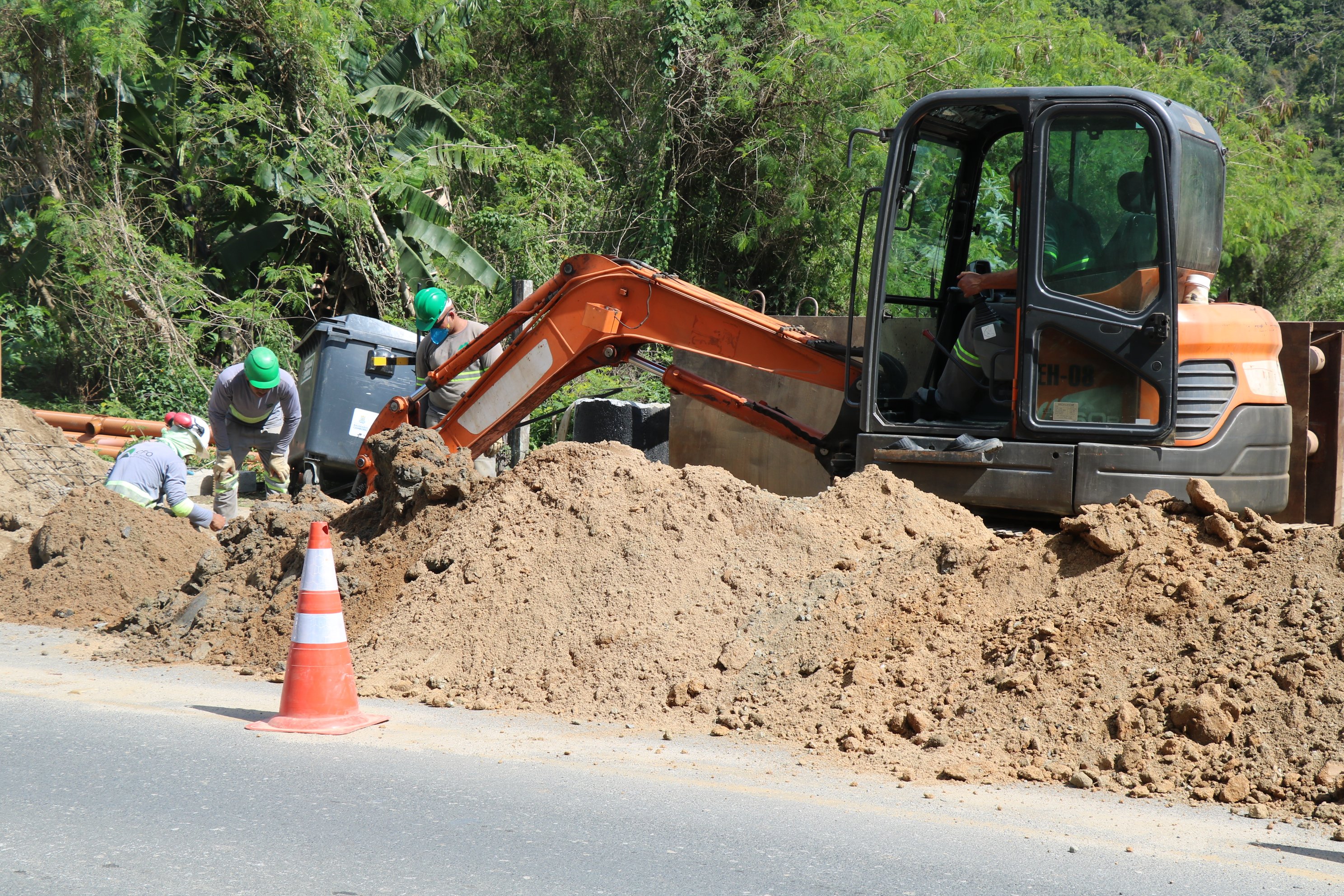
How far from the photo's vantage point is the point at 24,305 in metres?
19.1

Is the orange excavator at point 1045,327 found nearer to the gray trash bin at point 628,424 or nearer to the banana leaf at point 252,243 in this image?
the gray trash bin at point 628,424

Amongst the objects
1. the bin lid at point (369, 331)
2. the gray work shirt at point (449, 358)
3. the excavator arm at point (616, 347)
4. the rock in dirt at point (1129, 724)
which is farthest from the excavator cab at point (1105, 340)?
the bin lid at point (369, 331)

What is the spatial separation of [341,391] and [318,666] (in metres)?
6.50

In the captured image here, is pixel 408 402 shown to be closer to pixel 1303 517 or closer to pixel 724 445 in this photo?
pixel 724 445

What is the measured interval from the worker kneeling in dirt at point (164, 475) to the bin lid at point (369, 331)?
7.14ft

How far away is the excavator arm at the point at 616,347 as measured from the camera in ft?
22.6

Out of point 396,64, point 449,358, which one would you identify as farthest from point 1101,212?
point 396,64

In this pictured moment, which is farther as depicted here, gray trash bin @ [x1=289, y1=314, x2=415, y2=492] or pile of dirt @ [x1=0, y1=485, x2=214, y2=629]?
gray trash bin @ [x1=289, y1=314, x2=415, y2=492]

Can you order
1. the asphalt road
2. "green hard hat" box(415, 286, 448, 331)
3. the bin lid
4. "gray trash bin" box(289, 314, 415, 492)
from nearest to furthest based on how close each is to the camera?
the asphalt road → "green hard hat" box(415, 286, 448, 331) → "gray trash bin" box(289, 314, 415, 492) → the bin lid

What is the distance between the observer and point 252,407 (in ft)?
30.7

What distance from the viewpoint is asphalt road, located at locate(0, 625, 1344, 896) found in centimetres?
327

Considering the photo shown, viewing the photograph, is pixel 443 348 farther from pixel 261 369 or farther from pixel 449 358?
pixel 261 369

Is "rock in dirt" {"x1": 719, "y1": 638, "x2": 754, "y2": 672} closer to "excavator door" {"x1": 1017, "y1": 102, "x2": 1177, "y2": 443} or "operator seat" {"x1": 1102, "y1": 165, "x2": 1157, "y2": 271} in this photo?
"excavator door" {"x1": 1017, "y1": 102, "x2": 1177, "y2": 443}

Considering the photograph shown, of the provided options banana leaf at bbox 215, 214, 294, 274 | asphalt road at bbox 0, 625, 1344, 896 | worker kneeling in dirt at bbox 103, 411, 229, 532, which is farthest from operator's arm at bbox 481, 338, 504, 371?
banana leaf at bbox 215, 214, 294, 274
